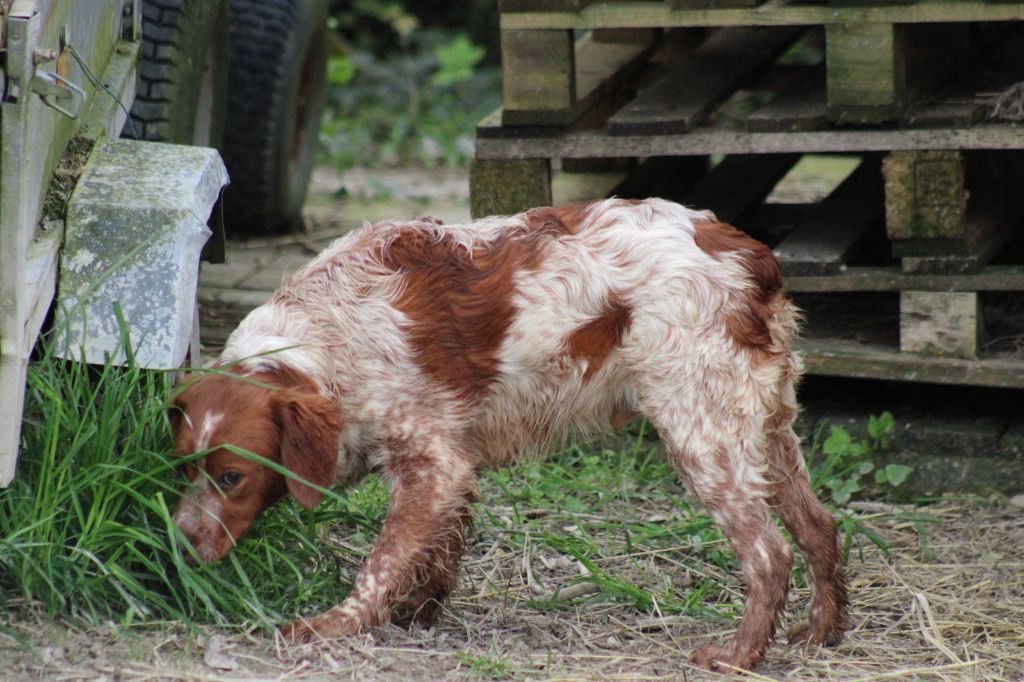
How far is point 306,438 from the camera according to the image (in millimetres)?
3434

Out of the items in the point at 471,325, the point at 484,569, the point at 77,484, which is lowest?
the point at 484,569

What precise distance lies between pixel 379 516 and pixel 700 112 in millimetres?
1772

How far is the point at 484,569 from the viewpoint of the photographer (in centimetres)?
428

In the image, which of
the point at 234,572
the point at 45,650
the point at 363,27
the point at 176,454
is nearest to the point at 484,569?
the point at 234,572

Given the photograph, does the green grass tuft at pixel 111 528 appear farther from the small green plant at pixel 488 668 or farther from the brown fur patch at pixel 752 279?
the brown fur patch at pixel 752 279

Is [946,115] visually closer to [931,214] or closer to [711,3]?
Result: [931,214]

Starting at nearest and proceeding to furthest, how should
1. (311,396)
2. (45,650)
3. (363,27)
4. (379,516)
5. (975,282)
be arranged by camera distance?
(45,650) < (311,396) < (379,516) < (975,282) < (363,27)

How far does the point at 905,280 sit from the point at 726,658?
1.70 metres

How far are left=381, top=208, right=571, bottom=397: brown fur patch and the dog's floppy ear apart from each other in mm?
328

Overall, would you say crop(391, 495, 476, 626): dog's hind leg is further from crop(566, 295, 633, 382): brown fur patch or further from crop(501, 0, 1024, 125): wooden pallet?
crop(501, 0, 1024, 125): wooden pallet

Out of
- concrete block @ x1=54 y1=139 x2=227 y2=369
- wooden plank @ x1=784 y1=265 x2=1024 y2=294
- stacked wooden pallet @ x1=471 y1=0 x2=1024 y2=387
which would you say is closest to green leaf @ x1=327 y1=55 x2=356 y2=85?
stacked wooden pallet @ x1=471 y1=0 x2=1024 y2=387

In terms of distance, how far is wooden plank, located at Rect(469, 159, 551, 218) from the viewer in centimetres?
501

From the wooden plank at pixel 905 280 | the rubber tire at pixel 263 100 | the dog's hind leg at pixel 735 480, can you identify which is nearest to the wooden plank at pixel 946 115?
the wooden plank at pixel 905 280

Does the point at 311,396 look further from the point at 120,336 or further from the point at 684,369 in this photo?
the point at 684,369
